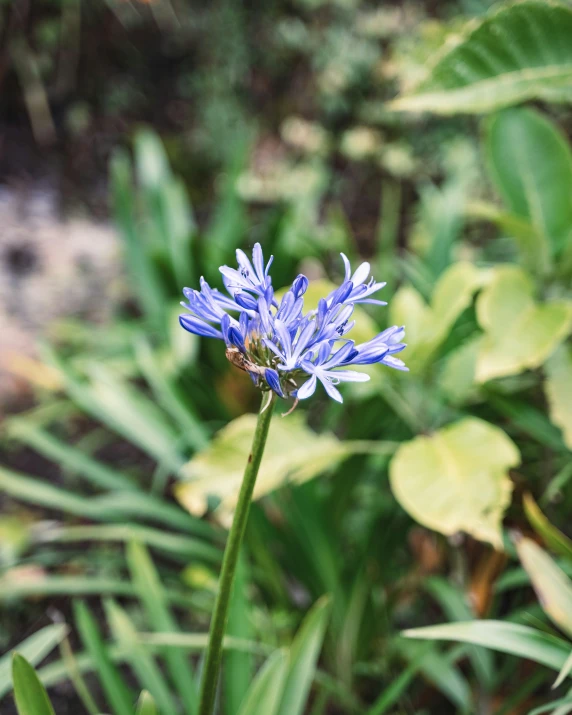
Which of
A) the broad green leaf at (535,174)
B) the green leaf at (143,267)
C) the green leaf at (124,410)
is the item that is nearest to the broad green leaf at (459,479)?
the broad green leaf at (535,174)

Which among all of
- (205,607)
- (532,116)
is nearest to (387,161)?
(532,116)

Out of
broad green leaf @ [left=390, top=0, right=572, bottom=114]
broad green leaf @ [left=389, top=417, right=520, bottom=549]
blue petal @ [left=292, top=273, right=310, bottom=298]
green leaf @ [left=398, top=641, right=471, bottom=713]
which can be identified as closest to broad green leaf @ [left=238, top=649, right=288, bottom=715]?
broad green leaf @ [left=389, top=417, right=520, bottom=549]

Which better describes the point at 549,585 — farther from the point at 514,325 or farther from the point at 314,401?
the point at 314,401

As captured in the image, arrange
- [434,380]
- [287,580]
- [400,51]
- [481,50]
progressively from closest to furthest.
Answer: [481,50] < [434,380] < [287,580] < [400,51]

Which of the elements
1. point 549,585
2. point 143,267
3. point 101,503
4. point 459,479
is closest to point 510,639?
point 549,585

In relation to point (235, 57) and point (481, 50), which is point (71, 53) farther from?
point (481, 50)
